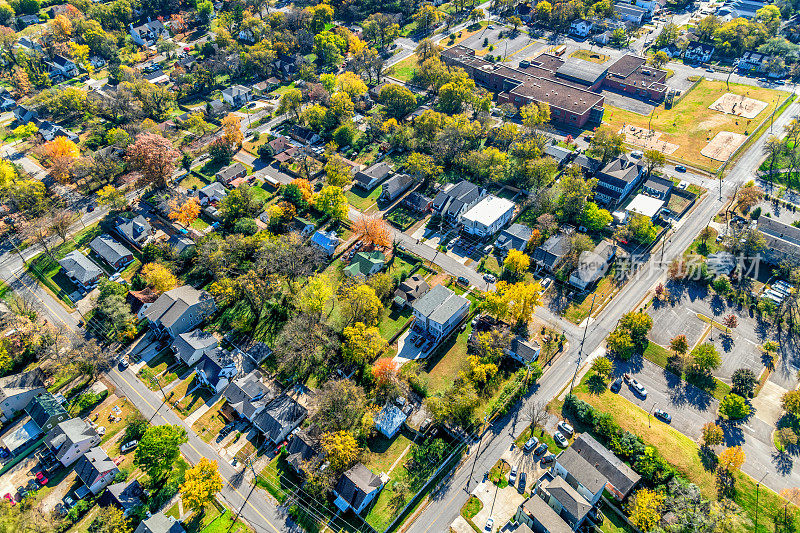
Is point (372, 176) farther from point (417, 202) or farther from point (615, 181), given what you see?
point (615, 181)

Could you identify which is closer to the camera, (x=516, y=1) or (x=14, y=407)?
(x=14, y=407)

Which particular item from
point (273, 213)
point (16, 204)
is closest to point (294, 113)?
point (273, 213)

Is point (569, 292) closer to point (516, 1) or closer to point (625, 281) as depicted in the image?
point (625, 281)

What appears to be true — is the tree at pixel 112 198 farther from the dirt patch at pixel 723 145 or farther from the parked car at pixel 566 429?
the dirt patch at pixel 723 145

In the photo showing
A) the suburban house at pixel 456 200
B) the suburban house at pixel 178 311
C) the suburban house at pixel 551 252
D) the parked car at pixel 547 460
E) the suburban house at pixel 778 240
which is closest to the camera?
the parked car at pixel 547 460

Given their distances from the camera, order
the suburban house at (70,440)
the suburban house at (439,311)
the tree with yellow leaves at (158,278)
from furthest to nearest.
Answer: the tree with yellow leaves at (158,278) → the suburban house at (439,311) → the suburban house at (70,440)

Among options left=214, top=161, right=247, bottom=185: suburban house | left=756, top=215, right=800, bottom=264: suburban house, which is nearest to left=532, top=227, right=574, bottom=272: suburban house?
left=756, top=215, right=800, bottom=264: suburban house

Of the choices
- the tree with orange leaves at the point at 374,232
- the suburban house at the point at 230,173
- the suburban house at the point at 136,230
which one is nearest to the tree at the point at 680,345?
the tree with orange leaves at the point at 374,232
